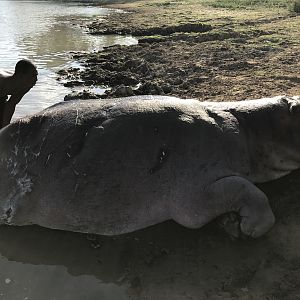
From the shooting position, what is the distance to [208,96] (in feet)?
27.7

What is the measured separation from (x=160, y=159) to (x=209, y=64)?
7647 millimetres

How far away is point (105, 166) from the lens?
3.83 m

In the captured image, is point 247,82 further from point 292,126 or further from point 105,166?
point 105,166

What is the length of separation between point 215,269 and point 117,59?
10.8m

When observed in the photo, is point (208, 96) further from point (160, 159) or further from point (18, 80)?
point (160, 159)

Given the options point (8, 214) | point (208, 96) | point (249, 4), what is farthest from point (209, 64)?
point (249, 4)

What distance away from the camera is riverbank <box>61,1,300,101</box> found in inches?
347

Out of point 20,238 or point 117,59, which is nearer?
point 20,238

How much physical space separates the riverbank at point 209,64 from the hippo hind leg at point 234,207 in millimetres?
4343

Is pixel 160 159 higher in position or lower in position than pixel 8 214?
higher

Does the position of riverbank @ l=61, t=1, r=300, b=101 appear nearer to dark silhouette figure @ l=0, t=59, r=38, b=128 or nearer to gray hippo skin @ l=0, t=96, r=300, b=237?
gray hippo skin @ l=0, t=96, r=300, b=237

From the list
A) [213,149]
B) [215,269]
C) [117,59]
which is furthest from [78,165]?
[117,59]

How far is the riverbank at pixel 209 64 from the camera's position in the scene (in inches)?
347

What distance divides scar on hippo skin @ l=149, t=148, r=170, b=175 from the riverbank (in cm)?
432
